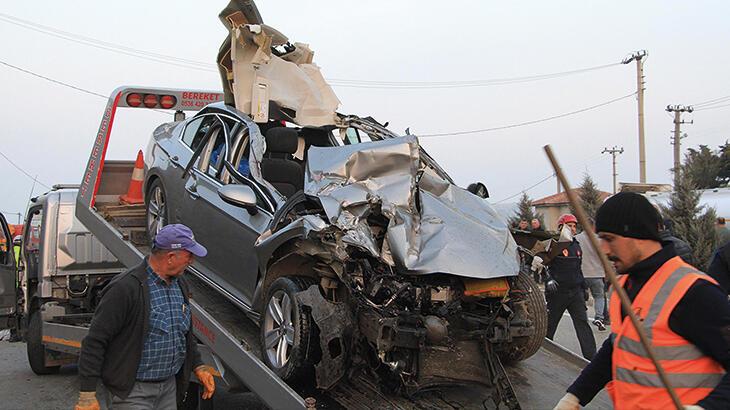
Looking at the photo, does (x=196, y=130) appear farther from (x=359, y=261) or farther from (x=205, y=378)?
(x=205, y=378)

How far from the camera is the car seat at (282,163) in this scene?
6.02m

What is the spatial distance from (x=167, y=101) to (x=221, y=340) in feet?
12.9

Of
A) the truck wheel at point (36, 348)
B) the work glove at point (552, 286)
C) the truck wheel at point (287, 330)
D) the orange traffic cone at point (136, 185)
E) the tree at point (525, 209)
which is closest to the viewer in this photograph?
the truck wheel at point (287, 330)

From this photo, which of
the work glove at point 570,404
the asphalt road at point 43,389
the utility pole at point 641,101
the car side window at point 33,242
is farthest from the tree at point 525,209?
the work glove at point 570,404

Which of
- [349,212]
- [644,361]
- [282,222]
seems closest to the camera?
[644,361]

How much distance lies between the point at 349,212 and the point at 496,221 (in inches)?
46.4

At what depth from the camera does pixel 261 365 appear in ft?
14.7

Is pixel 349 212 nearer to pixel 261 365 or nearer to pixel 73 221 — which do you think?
pixel 261 365

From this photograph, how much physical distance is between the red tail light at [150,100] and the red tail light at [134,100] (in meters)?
0.08

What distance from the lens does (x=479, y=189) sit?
18.8 feet

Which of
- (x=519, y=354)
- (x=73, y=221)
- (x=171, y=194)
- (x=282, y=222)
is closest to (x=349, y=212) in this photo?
(x=282, y=222)

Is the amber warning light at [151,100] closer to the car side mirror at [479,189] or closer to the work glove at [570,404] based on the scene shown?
the car side mirror at [479,189]

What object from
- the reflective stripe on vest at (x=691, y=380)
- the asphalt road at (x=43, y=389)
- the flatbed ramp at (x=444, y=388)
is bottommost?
the asphalt road at (x=43, y=389)

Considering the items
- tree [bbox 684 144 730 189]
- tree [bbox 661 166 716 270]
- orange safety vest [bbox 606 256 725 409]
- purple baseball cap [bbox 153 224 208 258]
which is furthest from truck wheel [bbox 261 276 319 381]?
tree [bbox 684 144 730 189]
